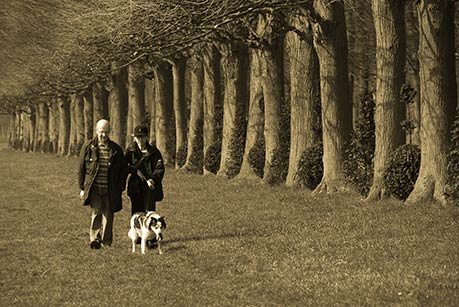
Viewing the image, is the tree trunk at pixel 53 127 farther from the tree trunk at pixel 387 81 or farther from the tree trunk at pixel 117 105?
the tree trunk at pixel 387 81

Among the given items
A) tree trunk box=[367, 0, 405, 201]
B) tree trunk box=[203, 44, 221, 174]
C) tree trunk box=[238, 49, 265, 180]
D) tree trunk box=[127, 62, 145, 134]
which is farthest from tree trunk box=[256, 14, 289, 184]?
tree trunk box=[127, 62, 145, 134]

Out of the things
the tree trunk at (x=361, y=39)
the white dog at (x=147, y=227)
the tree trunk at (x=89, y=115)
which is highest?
the tree trunk at (x=361, y=39)

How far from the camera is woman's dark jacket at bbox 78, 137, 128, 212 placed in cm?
1628

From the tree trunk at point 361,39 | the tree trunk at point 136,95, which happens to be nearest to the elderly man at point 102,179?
the tree trunk at point 361,39

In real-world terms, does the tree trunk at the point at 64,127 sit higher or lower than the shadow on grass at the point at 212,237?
higher

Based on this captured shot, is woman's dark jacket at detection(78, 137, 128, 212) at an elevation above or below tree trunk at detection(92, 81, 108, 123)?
below

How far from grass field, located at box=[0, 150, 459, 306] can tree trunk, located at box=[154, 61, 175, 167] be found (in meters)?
20.5

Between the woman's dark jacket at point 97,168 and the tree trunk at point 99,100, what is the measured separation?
1748 inches

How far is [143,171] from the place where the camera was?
651 inches

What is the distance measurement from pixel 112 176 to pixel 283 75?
14976 millimetres

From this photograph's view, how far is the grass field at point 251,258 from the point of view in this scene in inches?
441

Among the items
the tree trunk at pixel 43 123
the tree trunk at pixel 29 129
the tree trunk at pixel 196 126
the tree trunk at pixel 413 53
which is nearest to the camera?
the tree trunk at pixel 413 53

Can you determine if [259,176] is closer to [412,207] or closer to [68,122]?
[412,207]

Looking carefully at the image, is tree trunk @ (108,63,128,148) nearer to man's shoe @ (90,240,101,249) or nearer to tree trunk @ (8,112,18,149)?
man's shoe @ (90,240,101,249)
